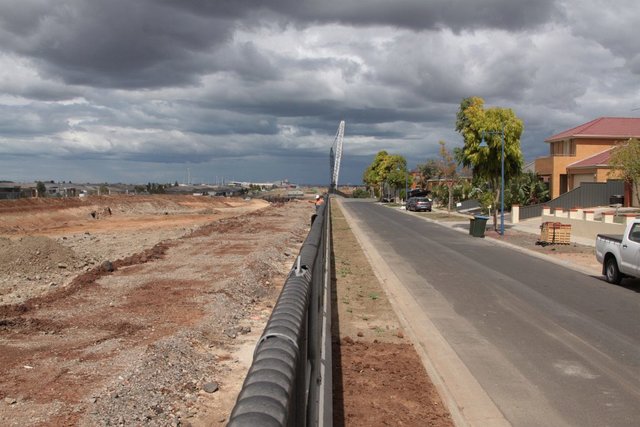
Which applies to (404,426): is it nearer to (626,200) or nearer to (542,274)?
(542,274)

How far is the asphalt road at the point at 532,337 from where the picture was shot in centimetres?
704

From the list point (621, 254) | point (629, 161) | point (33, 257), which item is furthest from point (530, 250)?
point (33, 257)

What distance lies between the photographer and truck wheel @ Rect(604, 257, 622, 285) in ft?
52.9

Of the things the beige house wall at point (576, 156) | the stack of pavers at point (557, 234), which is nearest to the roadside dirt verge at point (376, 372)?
the stack of pavers at point (557, 234)

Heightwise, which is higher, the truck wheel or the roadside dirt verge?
the truck wheel

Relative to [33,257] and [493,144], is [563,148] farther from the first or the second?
[33,257]

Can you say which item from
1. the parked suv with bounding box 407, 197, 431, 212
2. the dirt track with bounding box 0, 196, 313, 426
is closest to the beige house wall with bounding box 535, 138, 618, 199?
the parked suv with bounding box 407, 197, 431, 212

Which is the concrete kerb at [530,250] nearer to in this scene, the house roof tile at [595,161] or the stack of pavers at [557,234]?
the stack of pavers at [557,234]

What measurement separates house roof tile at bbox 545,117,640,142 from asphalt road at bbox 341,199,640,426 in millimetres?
34624

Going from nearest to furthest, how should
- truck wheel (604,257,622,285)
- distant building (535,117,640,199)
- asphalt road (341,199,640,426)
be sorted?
asphalt road (341,199,640,426), truck wheel (604,257,622,285), distant building (535,117,640,199)

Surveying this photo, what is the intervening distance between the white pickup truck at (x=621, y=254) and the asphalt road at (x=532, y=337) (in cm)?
42

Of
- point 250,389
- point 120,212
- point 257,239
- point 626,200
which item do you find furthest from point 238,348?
point 120,212

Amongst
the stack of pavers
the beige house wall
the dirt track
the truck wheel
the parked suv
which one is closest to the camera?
the dirt track

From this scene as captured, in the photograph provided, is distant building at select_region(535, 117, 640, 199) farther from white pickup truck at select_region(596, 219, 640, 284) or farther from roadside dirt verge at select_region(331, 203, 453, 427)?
roadside dirt verge at select_region(331, 203, 453, 427)
